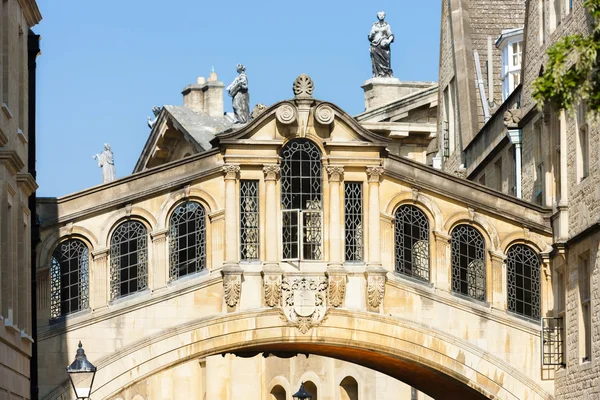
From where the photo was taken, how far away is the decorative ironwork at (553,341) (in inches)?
1396

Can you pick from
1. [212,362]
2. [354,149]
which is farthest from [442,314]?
[212,362]

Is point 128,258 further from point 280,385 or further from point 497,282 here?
point 280,385

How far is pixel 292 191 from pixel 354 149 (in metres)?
1.52

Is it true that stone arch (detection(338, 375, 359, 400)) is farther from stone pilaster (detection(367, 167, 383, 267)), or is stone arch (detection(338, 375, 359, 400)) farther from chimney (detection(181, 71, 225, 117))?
stone pilaster (detection(367, 167, 383, 267))

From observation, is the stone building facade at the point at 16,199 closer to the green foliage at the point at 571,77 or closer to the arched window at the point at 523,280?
the arched window at the point at 523,280

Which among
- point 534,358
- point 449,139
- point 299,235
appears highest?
point 449,139

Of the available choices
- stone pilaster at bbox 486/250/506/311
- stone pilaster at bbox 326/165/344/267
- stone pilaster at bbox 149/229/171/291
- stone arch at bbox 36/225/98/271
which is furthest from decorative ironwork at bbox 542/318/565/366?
stone arch at bbox 36/225/98/271

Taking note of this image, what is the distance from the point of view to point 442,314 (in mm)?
35875

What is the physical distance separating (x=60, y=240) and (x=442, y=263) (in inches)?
305

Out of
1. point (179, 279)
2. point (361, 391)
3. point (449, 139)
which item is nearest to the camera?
point (179, 279)

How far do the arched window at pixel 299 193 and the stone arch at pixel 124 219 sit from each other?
2713mm

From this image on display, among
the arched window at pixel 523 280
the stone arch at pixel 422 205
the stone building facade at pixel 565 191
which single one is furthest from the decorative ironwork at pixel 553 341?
the stone arch at pixel 422 205

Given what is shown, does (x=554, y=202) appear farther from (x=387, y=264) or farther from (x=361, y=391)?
(x=361, y=391)

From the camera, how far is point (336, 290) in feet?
117
